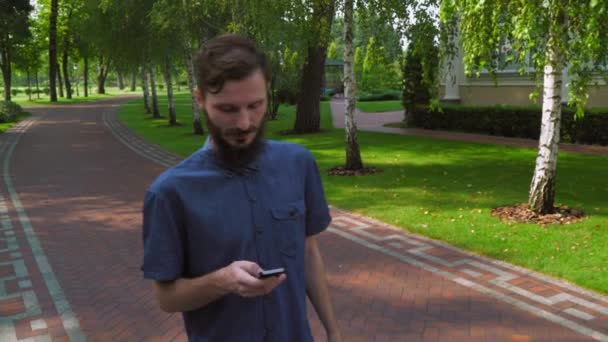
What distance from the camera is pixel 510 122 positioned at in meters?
17.8

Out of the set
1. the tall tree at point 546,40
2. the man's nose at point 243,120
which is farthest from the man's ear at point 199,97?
the tall tree at point 546,40

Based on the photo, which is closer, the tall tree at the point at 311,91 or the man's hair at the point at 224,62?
the man's hair at the point at 224,62

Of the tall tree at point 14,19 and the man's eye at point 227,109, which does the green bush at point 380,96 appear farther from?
the man's eye at point 227,109

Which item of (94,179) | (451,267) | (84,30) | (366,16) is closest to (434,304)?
(451,267)

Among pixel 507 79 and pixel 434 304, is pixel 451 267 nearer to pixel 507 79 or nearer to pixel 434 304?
pixel 434 304

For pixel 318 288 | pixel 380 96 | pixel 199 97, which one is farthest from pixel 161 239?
pixel 380 96

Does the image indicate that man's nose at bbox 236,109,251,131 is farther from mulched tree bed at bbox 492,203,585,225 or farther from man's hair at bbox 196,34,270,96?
mulched tree bed at bbox 492,203,585,225

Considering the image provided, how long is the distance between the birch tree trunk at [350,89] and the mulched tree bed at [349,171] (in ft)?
0.41

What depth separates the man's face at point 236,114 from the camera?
1464 millimetres

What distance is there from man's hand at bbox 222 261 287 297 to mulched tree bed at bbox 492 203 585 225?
709 centimetres

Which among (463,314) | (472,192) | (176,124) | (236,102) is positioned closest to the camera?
(236,102)

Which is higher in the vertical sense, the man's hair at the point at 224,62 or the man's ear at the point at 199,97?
the man's hair at the point at 224,62

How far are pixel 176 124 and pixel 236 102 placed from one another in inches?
996

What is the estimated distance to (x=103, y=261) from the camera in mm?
6656
